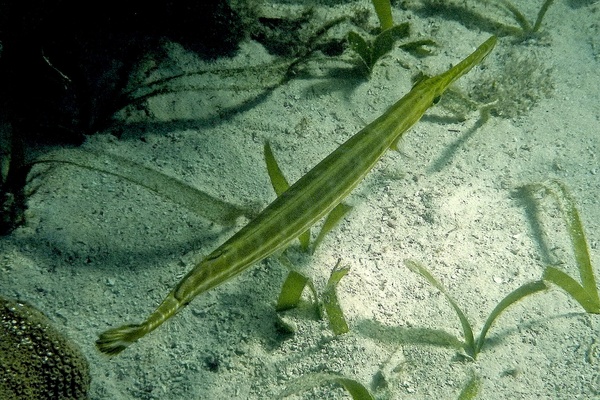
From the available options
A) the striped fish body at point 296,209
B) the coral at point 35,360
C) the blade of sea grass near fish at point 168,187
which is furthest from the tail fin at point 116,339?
the blade of sea grass near fish at point 168,187

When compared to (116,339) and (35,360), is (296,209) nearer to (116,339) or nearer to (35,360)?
(116,339)

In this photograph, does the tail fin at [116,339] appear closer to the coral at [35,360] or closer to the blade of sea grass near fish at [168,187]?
the coral at [35,360]

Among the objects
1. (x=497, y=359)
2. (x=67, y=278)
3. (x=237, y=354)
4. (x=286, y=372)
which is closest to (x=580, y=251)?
(x=497, y=359)

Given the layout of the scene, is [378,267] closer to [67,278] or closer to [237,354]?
[237,354]

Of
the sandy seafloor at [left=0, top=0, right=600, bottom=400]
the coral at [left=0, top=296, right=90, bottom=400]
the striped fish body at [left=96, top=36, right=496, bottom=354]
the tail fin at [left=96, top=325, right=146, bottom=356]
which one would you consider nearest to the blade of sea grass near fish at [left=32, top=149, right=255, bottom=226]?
the sandy seafloor at [left=0, top=0, right=600, bottom=400]

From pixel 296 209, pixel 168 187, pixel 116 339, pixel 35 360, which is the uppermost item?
pixel 296 209

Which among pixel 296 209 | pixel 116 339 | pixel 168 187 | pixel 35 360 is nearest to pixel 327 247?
pixel 296 209
